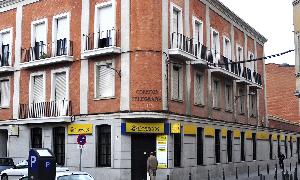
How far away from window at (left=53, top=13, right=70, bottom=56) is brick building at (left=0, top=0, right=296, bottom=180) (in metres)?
0.06

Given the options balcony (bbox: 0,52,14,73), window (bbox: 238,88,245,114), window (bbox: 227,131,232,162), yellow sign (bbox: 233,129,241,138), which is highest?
balcony (bbox: 0,52,14,73)

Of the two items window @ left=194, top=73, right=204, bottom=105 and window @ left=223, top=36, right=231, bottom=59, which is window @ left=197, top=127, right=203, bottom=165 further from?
window @ left=223, top=36, right=231, bottom=59

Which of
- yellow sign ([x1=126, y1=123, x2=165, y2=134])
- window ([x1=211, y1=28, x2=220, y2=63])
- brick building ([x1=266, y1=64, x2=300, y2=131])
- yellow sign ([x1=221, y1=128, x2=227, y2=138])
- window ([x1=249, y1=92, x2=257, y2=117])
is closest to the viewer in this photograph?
yellow sign ([x1=126, y1=123, x2=165, y2=134])

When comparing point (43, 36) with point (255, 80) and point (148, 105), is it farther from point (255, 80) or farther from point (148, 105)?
point (255, 80)

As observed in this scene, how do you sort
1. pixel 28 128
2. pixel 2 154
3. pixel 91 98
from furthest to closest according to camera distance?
pixel 2 154
pixel 28 128
pixel 91 98

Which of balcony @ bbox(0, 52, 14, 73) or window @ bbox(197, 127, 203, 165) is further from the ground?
balcony @ bbox(0, 52, 14, 73)

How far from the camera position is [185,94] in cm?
2770

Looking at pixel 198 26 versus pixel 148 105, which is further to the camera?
pixel 198 26

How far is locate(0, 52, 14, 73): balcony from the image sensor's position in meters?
30.8

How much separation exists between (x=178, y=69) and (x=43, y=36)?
9089 mm

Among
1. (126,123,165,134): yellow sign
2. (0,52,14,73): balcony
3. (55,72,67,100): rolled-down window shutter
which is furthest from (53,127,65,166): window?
(0,52,14,73): balcony

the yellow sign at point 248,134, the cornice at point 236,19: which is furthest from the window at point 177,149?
the yellow sign at point 248,134

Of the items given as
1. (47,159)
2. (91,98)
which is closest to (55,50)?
(91,98)

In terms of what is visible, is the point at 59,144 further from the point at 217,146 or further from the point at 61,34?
the point at 217,146
